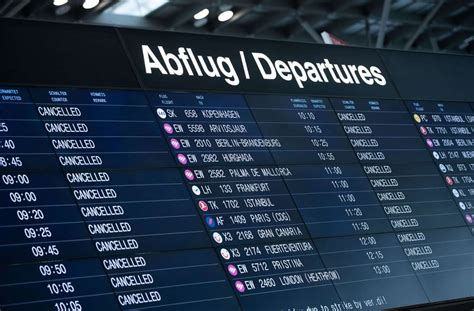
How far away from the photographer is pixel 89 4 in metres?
14.2

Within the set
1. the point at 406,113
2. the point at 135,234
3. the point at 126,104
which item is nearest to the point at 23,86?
the point at 126,104

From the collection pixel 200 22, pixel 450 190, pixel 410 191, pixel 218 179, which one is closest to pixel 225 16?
pixel 200 22

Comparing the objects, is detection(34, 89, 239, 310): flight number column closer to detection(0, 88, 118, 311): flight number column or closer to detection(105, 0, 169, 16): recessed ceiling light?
detection(0, 88, 118, 311): flight number column

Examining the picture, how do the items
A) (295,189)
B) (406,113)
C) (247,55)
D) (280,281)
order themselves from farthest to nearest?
(406,113) → (247,55) → (295,189) → (280,281)

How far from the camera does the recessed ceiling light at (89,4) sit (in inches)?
556

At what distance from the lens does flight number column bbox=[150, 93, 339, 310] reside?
6.07 meters

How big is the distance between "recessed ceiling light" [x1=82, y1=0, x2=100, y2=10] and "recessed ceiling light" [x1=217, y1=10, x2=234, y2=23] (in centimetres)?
243

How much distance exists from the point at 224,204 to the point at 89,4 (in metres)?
8.55

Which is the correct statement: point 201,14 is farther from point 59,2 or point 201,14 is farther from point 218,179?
point 218,179

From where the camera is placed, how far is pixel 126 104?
6285 millimetres

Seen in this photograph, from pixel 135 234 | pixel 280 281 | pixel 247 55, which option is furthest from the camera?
pixel 247 55

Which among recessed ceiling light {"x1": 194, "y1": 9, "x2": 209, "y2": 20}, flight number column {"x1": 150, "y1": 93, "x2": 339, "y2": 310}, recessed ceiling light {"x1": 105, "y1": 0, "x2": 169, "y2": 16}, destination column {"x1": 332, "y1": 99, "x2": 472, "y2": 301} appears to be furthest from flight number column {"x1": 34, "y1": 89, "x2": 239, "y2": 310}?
recessed ceiling light {"x1": 194, "y1": 9, "x2": 209, "y2": 20}

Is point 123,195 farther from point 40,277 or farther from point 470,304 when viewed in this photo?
point 470,304

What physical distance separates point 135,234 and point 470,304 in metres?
1.96
